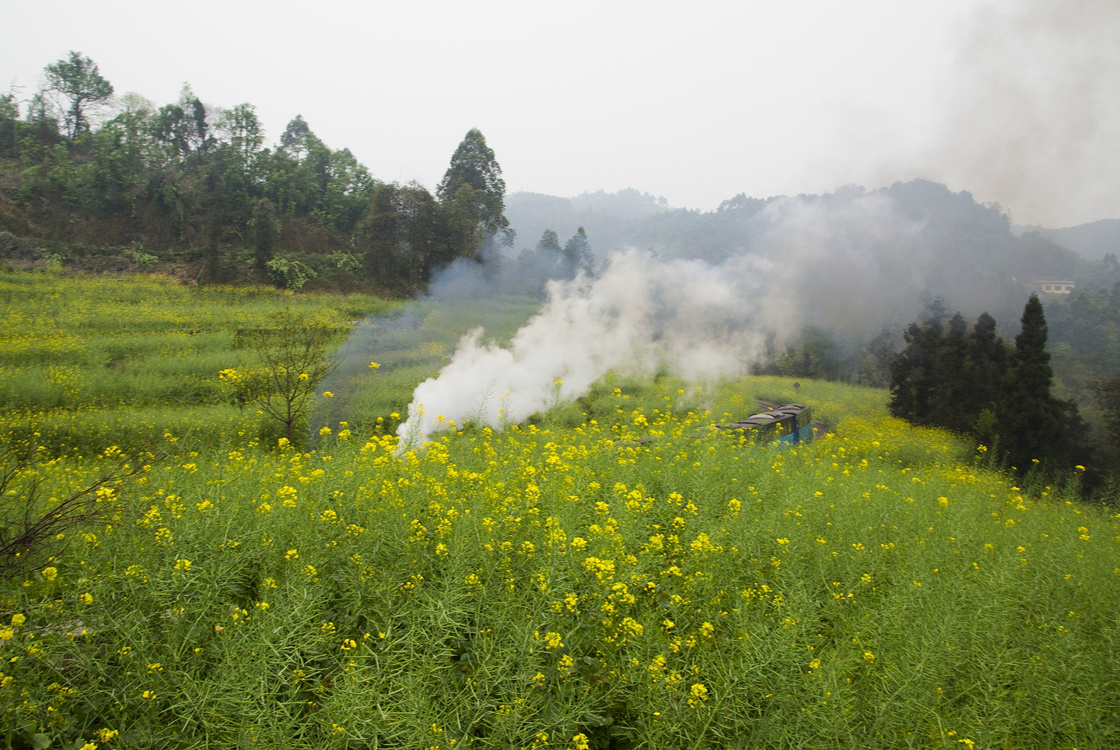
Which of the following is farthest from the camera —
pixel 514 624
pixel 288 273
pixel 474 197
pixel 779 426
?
pixel 474 197

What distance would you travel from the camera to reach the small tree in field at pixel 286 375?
9.88m

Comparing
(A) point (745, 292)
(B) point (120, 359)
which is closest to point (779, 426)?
(A) point (745, 292)

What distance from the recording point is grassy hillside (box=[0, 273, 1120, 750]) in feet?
8.79

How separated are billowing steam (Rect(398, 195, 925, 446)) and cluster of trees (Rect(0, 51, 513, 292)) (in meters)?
6.02

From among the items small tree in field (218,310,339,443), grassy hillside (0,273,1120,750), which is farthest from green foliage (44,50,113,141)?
grassy hillside (0,273,1120,750)

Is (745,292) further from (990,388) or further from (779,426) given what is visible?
(779,426)

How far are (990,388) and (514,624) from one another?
1779 cm

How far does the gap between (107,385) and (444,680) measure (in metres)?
13.8

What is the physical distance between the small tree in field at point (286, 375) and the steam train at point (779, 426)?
27.7 feet

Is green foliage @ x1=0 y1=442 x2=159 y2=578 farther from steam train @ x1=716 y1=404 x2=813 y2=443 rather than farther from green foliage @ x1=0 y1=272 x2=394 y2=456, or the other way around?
steam train @ x1=716 y1=404 x2=813 y2=443

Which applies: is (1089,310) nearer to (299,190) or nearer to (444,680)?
(444,680)

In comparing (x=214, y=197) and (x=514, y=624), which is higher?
(x=214, y=197)

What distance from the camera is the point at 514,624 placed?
3.11m

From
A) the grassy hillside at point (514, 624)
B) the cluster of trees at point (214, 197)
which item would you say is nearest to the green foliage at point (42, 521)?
the grassy hillside at point (514, 624)
